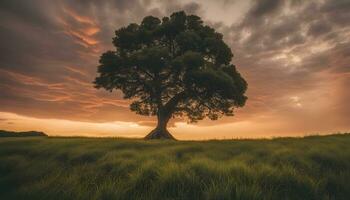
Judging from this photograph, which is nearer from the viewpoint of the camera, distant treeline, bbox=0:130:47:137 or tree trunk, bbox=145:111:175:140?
tree trunk, bbox=145:111:175:140

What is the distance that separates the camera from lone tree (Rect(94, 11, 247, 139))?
27516 mm

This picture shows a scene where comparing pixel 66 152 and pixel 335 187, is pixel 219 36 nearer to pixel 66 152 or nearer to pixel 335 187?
Answer: pixel 66 152

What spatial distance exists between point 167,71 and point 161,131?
6.70 metres

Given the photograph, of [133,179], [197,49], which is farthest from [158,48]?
[133,179]

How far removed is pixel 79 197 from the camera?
6074 millimetres

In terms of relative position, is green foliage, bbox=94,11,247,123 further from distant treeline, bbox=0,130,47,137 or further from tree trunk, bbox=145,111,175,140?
distant treeline, bbox=0,130,47,137

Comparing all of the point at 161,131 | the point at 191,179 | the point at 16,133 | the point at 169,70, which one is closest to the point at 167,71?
the point at 169,70

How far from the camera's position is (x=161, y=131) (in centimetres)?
2850

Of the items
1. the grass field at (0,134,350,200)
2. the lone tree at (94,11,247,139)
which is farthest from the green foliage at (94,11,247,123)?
the grass field at (0,134,350,200)

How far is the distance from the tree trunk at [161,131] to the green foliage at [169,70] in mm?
197

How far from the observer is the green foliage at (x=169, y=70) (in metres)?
27.6

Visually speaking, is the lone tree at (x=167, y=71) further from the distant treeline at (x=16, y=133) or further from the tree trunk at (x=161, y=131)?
the distant treeline at (x=16, y=133)

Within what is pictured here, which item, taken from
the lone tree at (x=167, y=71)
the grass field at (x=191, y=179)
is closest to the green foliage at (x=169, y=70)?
the lone tree at (x=167, y=71)

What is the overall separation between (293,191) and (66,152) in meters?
11.8
